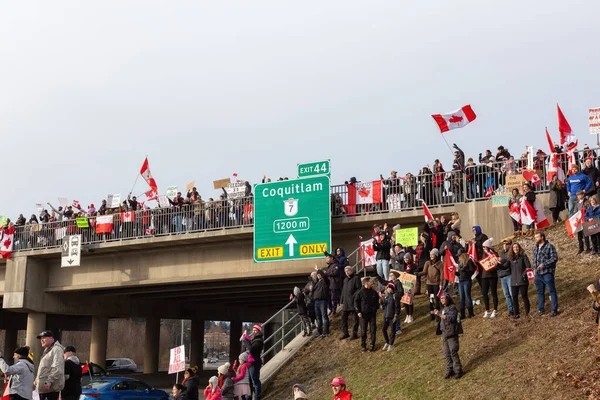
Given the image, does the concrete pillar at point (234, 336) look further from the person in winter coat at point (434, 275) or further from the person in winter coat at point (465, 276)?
the person in winter coat at point (465, 276)

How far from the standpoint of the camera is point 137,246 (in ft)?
102

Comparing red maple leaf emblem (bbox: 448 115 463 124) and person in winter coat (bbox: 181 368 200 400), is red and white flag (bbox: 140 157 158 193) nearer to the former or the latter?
red maple leaf emblem (bbox: 448 115 463 124)

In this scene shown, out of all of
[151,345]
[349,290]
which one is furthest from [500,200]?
[151,345]

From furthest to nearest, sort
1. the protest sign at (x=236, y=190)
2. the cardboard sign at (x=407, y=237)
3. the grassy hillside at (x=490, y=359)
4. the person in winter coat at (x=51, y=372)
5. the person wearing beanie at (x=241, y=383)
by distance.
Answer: the protest sign at (x=236, y=190), the cardboard sign at (x=407, y=237), the person wearing beanie at (x=241, y=383), the grassy hillside at (x=490, y=359), the person in winter coat at (x=51, y=372)

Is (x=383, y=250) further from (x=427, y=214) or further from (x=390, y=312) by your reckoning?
(x=390, y=312)

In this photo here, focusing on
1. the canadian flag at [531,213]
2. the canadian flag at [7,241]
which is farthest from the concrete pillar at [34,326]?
Answer: the canadian flag at [531,213]

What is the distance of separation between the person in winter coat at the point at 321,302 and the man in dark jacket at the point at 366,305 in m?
1.71

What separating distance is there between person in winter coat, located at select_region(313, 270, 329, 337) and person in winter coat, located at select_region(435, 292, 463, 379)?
5603 mm

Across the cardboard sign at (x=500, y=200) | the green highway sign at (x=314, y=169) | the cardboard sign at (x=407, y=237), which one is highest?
the green highway sign at (x=314, y=169)

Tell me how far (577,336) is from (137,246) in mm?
20510

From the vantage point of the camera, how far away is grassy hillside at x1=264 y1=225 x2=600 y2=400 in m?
13.3

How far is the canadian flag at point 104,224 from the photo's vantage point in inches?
1243

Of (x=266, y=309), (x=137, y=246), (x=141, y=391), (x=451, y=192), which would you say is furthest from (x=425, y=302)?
(x=266, y=309)

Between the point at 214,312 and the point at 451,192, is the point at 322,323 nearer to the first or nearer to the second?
the point at 451,192
